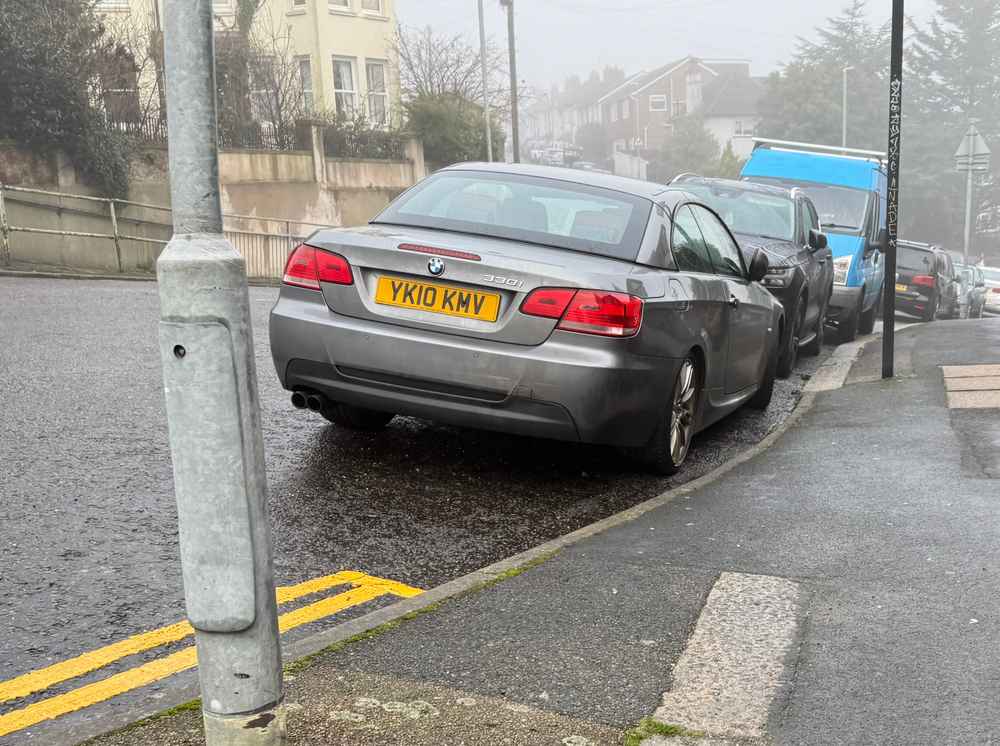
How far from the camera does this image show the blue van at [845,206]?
15062mm

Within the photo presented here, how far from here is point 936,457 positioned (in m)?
6.76

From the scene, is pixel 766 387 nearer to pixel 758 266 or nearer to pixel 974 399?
pixel 758 266

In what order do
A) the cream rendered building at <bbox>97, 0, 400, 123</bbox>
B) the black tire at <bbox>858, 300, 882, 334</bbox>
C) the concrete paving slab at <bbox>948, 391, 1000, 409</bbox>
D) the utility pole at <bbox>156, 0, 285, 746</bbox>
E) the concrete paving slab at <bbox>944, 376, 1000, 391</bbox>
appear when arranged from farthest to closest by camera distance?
the cream rendered building at <bbox>97, 0, 400, 123</bbox>
the black tire at <bbox>858, 300, 882, 334</bbox>
the concrete paving slab at <bbox>944, 376, 1000, 391</bbox>
the concrete paving slab at <bbox>948, 391, 1000, 409</bbox>
the utility pole at <bbox>156, 0, 285, 746</bbox>

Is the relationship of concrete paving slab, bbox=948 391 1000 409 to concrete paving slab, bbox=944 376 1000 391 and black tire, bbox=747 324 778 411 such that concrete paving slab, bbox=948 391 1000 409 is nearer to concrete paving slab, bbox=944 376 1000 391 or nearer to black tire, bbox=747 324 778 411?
concrete paving slab, bbox=944 376 1000 391

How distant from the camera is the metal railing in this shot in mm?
20987

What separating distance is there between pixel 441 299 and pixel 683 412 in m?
1.71

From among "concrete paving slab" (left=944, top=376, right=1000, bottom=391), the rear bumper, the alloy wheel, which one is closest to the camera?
the rear bumper

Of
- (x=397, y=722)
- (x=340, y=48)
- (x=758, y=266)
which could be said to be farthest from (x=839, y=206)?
(x=340, y=48)

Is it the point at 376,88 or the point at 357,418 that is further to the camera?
the point at 376,88

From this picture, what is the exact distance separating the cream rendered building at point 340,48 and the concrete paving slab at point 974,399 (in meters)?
29.5

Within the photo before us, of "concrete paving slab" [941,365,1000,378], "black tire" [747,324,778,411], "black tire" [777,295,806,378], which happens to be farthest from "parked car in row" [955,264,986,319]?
"black tire" [747,324,778,411]

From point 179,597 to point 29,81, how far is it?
855 inches

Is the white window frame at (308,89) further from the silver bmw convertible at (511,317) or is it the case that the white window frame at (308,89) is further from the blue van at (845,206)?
the silver bmw convertible at (511,317)

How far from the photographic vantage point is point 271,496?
18.9ft
